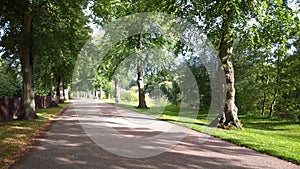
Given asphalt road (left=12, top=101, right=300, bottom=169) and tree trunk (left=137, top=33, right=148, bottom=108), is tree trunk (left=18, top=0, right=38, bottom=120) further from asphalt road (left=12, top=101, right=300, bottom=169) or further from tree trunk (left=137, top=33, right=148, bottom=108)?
tree trunk (left=137, top=33, right=148, bottom=108)

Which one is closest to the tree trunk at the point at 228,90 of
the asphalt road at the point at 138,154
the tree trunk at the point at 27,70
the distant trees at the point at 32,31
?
the asphalt road at the point at 138,154

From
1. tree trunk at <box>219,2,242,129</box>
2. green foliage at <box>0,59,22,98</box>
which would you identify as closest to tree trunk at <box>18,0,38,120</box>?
tree trunk at <box>219,2,242,129</box>

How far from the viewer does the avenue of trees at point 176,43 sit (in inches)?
484

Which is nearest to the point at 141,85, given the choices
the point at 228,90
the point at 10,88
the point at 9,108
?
the point at 9,108

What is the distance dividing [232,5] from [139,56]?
55.2 feet

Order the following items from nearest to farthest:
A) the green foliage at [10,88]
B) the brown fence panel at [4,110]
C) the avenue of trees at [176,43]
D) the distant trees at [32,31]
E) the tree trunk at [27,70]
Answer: the avenue of trees at [176,43] → the brown fence panel at [4,110] → the distant trees at [32,31] → the tree trunk at [27,70] → the green foliage at [10,88]

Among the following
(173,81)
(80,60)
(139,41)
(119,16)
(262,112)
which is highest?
(119,16)

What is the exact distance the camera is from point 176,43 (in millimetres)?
15648

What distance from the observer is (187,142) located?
30.6 feet

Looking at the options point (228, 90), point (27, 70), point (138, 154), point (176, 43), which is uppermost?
point (176, 43)

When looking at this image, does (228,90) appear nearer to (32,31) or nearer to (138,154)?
(138,154)

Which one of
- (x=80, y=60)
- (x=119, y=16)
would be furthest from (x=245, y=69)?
(x=80, y=60)

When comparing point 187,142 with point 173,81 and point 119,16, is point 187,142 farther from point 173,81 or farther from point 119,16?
point 173,81

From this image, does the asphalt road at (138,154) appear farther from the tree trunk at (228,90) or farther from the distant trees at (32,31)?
the distant trees at (32,31)
